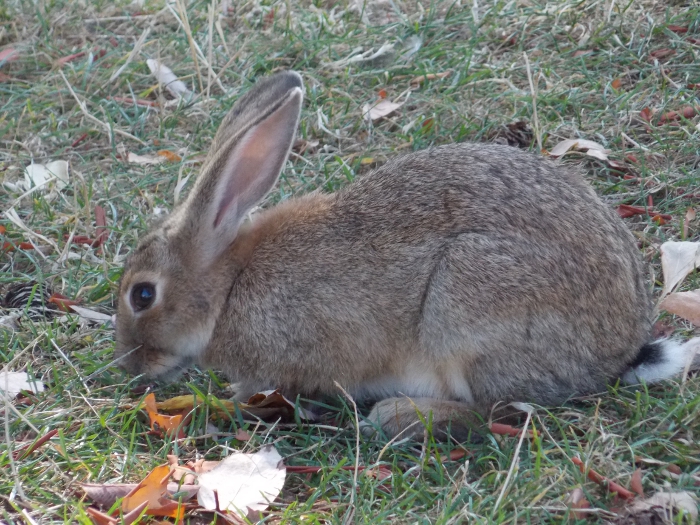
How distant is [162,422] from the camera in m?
4.43

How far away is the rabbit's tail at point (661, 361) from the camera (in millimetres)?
4418

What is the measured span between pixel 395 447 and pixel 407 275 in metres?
0.85

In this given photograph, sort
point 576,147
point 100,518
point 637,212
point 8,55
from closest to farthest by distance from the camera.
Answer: point 100,518, point 637,212, point 576,147, point 8,55

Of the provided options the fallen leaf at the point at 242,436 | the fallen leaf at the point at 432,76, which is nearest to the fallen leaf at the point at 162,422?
the fallen leaf at the point at 242,436

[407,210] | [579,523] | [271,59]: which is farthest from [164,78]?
[579,523]

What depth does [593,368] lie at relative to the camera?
175 inches

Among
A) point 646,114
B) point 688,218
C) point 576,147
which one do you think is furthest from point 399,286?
point 646,114

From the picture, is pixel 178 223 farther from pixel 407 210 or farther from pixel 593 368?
pixel 593 368

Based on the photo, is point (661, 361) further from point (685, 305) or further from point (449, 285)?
point (449, 285)

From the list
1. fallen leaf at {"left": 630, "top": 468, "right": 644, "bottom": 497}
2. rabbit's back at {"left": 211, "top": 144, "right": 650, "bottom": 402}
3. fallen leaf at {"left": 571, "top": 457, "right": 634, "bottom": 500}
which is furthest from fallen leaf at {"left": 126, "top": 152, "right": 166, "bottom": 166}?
fallen leaf at {"left": 630, "top": 468, "right": 644, "bottom": 497}

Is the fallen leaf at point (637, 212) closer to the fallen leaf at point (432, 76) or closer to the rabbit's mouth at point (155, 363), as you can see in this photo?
the fallen leaf at point (432, 76)

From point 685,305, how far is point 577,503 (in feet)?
4.89

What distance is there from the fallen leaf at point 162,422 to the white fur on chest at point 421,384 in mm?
962

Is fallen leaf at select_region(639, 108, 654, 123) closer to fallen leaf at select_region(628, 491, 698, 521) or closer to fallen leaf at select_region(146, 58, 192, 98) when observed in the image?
fallen leaf at select_region(628, 491, 698, 521)
